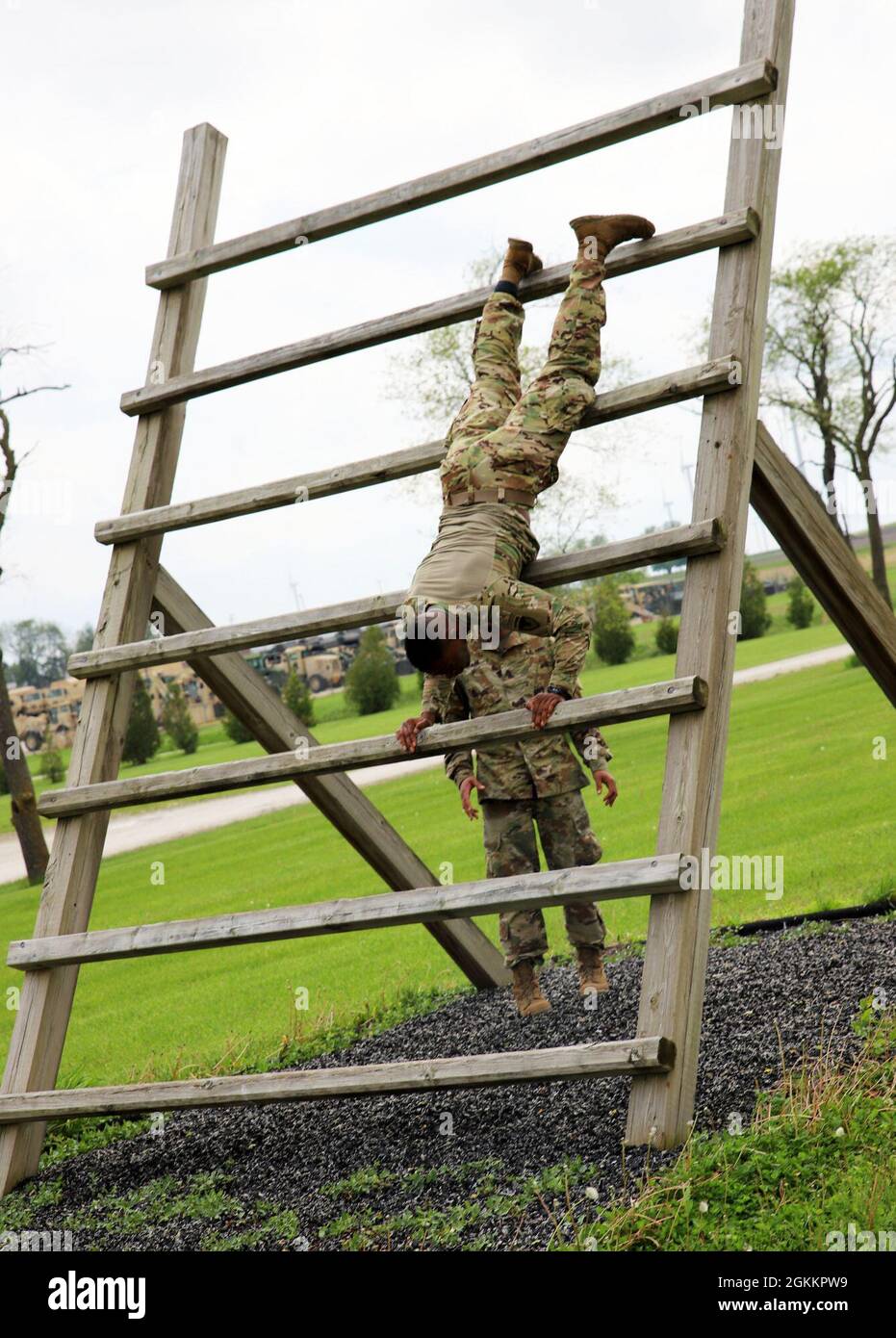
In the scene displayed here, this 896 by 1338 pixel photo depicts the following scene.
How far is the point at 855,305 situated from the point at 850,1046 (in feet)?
87.7

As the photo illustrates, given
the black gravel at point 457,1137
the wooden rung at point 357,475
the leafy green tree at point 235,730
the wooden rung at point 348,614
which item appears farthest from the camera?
the leafy green tree at point 235,730

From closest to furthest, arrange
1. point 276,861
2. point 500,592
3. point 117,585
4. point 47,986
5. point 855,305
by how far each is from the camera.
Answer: point 500,592 → point 47,986 → point 117,585 → point 276,861 → point 855,305

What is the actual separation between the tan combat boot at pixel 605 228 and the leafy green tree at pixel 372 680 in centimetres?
2413

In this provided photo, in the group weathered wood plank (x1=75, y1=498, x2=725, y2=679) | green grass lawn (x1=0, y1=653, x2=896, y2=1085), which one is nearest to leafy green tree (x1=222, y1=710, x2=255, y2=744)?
green grass lawn (x1=0, y1=653, x2=896, y2=1085)

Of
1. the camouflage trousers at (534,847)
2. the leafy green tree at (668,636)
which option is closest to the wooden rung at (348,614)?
the camouflage trousers at (534,847)

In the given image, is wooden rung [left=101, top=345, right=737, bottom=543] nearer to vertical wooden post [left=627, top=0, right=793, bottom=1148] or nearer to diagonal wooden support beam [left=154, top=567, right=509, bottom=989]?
vertical wooden post [left=627, top=0, right=793, bottom=1148]

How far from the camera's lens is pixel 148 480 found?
207 inches

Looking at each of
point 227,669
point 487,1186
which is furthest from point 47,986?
point 487,1186

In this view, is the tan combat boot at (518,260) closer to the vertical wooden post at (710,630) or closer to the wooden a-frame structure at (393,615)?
the wooden a-frame structure at (393,615)

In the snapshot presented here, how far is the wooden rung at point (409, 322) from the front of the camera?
4.22 m

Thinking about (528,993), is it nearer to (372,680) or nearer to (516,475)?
(516,475)
